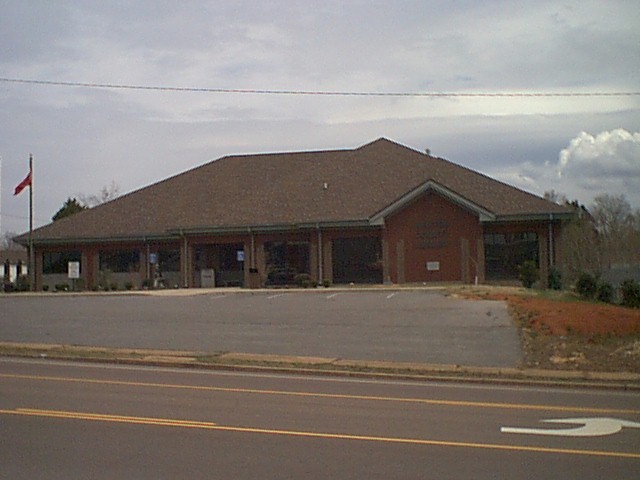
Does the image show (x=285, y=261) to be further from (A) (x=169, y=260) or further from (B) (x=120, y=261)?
(B) (x=120, y=261)

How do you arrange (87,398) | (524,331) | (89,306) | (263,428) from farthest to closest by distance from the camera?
(89,306) < (524,331) < (87,398) < (263,428)

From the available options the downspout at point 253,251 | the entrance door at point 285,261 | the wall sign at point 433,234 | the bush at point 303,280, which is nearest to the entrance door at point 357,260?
the bush at point 303,280

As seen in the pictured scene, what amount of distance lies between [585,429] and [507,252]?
31.9 meters

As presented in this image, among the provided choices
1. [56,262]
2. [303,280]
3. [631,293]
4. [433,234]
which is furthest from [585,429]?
[56,262]

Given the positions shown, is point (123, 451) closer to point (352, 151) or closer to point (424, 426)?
point (424, 426)

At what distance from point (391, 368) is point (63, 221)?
3911 centimetres

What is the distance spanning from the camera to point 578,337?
20.3m

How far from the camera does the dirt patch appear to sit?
1792cm

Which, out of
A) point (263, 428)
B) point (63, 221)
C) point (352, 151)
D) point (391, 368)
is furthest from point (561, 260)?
point (263, 428)

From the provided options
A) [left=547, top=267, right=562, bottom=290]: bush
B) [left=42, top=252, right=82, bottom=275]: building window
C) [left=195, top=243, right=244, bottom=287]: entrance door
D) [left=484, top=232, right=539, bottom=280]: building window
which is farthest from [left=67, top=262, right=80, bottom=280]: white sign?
[left=547, top=267, right=562, bottom=290]: bush

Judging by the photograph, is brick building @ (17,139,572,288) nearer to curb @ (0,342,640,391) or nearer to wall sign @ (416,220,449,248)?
wall sign @ (416,220,449,248)

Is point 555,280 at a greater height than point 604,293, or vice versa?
point 555,280

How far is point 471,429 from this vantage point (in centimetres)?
1049

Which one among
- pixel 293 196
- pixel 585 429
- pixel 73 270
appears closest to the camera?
pixel 585 429
